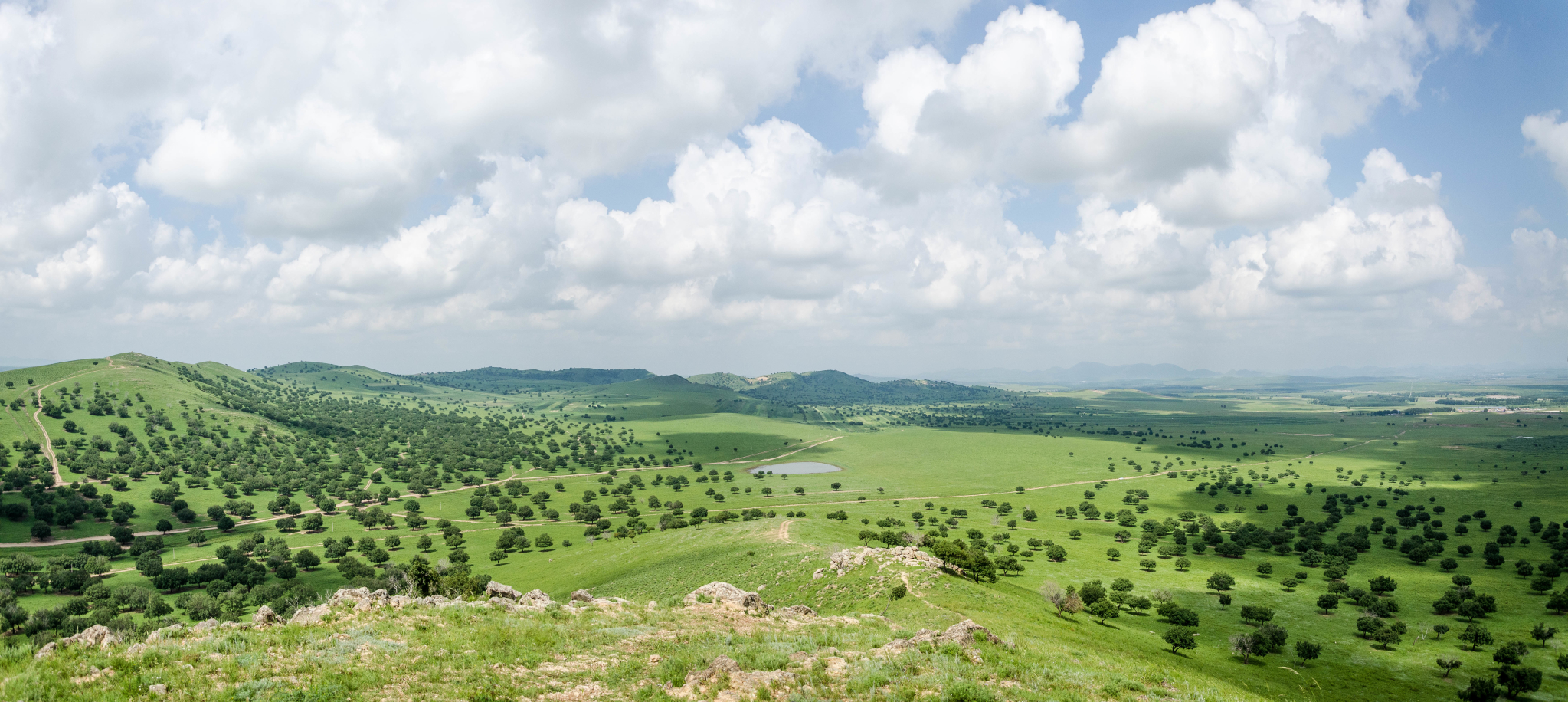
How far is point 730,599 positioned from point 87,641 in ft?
108

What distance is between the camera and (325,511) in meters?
172

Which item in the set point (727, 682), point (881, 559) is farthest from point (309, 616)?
point (881, 559)

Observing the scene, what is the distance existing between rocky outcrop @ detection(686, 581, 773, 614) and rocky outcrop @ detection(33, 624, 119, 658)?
29521mm

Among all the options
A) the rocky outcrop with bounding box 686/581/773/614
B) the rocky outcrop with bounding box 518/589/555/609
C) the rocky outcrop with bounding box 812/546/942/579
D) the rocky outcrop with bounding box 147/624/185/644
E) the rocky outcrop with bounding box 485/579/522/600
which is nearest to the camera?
the rocky outcrop with bounding box 147/624/185/644

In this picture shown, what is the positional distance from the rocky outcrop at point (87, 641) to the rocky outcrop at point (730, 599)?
29.5 meters

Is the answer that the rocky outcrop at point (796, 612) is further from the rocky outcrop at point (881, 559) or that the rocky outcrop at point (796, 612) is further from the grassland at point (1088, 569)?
the rocky outcrop at point (881, 559)

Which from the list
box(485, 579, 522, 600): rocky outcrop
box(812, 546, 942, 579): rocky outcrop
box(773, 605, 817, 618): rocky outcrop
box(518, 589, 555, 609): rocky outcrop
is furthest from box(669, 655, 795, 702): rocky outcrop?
box(812, 546, 942, 579): rocky outcrop

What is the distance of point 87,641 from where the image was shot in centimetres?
2478

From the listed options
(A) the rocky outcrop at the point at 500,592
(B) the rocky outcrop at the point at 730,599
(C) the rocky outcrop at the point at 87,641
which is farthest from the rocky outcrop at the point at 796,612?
(C) the rocky outcrop at the point at 87,641

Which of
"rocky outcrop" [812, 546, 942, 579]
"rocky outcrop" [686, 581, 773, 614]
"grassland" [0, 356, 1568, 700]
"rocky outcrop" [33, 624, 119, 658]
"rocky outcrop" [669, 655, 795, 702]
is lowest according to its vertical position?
"grassland" [0, 356, 1568, 700]

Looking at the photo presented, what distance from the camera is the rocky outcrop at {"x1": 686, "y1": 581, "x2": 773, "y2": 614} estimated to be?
44.3m

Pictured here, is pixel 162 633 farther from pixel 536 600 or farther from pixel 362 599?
pixel 536 600

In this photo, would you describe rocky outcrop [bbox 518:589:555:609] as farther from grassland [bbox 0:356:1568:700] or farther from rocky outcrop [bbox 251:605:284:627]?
rocky outcrop [bbox 251:605:284:627]

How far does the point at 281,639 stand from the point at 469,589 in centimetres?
2503
